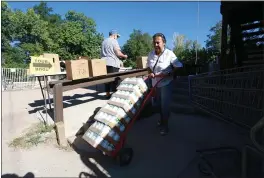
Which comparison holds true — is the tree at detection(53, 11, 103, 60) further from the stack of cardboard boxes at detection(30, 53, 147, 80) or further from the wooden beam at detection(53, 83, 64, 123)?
the wooden beam at detection(53, 83, 64, 123)

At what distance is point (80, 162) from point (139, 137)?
1290 mm

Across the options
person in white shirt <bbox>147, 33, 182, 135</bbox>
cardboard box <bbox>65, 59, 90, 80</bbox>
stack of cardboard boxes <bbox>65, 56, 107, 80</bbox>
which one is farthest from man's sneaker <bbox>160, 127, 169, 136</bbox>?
cardboard box <bbox>65, 59, 90, 80</bbox>

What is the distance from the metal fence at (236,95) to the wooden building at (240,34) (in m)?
4.53

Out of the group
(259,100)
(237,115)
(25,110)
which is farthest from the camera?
(25,110)

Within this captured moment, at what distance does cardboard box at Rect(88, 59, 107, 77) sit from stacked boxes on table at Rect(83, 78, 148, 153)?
3.18ft

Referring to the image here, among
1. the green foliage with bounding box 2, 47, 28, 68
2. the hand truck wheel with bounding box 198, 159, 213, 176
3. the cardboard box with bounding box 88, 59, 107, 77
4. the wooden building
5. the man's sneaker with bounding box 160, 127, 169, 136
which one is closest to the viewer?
the hand truck wheel with bounding box 198, 159, 213, 176

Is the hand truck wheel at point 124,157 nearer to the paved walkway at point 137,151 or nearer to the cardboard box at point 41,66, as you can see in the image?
the paved walkway at point 137,151

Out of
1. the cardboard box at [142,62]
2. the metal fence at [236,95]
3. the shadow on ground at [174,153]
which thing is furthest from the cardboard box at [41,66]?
the metal fence at [236,95]


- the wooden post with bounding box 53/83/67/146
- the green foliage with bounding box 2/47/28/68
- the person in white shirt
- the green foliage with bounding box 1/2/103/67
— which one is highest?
the green foliage with bounding box 1/2/103/67

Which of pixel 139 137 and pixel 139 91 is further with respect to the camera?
pixel 139 137

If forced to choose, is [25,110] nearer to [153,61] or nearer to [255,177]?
[153,61]

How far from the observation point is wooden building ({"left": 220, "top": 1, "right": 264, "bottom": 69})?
7.42 meters

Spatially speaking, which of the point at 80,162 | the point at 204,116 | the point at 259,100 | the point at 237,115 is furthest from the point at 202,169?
the point at 204,116

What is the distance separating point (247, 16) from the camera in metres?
7.70
